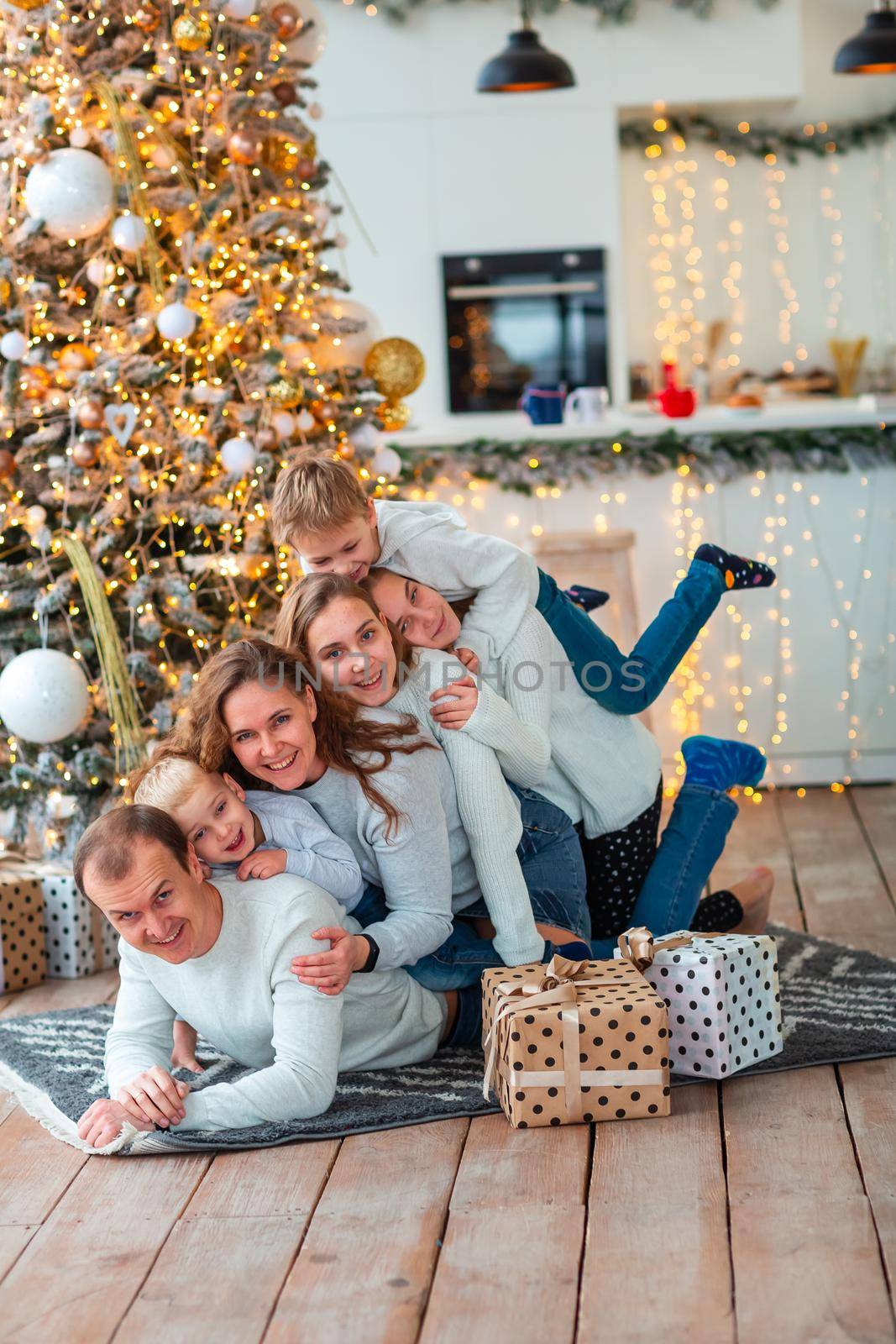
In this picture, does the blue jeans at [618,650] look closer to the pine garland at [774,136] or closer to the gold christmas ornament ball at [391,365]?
the gold christmas ornament ball at [391,365]

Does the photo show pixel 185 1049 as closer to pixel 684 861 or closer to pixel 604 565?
pixel 684 861

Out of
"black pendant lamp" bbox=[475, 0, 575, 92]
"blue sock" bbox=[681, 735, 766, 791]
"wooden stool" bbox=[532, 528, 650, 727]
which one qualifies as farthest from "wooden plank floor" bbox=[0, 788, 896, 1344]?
"black pendant lamp" bbox=[475, 0, 575, 92]

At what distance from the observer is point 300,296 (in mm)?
3457

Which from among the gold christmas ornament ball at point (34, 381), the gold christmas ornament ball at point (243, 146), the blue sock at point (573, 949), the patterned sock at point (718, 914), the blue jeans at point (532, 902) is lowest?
the patterned sock at point (718, 914)

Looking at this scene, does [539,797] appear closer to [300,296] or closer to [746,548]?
[300,296]

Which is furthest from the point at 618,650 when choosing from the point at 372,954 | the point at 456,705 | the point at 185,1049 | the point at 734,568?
the point at 185,1049

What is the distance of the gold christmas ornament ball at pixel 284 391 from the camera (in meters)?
3.25

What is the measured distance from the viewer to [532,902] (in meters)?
2.65

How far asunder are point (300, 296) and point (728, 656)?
1.67 m

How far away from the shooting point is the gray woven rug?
2215mm

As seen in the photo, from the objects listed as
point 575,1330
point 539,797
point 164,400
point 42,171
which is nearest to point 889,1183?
point 575,1330

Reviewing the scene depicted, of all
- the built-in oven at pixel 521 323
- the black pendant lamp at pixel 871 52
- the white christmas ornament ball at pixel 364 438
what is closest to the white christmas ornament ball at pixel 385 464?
the white christmas ornament ball at pixel 364 438

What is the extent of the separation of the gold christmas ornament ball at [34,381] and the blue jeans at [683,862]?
1.59m

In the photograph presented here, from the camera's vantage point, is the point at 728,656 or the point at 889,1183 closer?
the point at 889,1183
